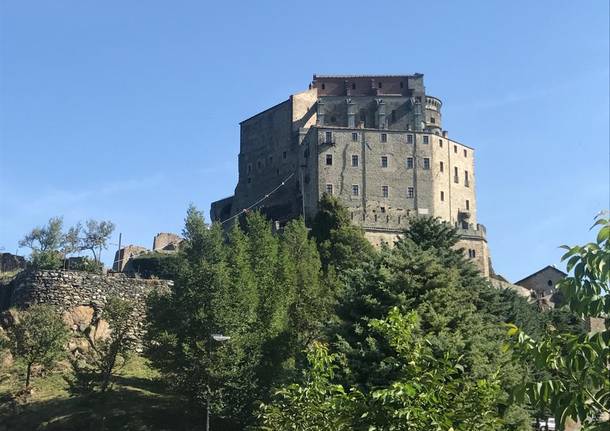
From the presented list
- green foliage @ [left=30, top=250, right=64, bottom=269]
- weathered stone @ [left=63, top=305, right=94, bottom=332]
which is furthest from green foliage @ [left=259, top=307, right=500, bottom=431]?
green foliage @ [left=30, top=250, right=64, bottom=269]

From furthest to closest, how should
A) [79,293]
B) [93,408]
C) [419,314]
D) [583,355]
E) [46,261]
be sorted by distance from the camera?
[46,261], [79,293], [93,408], [419,314], [583,355]

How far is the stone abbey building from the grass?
46.9 m

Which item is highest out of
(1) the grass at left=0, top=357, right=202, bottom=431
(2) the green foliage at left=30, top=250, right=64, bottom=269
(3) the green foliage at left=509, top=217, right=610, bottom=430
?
(2) the green foliage at left=30, top=250, right=64, bottom=269

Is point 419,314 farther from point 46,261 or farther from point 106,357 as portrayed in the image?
point 46,261

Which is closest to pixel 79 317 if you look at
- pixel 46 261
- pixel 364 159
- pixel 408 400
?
Result: pixel 46 261

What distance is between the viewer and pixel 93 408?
35.8 metres

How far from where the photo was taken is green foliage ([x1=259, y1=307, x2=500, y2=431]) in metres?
11.8

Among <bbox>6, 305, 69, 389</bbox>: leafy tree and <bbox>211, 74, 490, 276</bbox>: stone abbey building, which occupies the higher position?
<bbox>211, 74, 490, 276</bbox>: stone abbey building


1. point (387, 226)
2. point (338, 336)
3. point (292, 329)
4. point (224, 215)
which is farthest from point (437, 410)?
point (224, 215)

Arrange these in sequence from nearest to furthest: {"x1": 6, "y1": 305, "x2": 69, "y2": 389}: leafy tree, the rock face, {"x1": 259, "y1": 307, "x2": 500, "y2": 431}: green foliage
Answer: {"x1": 259, "y1": 307, "x2": 500, "y2": 431}: green foliage → {"x1": 6, "y1": 305, "x2": 69, "y2": 389}: leafy tree → the rock face

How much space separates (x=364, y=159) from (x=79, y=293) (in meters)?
46.8

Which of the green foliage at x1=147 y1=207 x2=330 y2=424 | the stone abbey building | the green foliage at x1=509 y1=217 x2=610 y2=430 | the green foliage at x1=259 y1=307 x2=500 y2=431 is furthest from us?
the stone abbey building

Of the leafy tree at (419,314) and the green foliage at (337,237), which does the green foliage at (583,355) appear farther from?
the green foliage at (337,237)

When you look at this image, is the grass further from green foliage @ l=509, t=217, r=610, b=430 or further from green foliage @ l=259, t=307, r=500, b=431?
green foliage @ l=509, t=217, r=610, b=430
